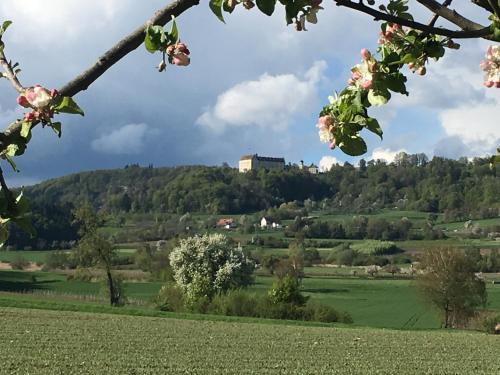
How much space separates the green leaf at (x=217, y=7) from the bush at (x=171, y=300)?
44879mm

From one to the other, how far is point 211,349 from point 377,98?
2106 cm

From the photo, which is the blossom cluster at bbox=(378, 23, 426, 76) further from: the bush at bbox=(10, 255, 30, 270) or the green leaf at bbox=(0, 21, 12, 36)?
the bush at bbox=(10, 255, 30, 270)

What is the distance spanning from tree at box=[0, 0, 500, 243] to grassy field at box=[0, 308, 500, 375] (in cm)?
1529

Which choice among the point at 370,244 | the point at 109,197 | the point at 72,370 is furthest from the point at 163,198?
the point at 72,370

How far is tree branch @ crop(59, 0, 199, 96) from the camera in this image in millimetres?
1395

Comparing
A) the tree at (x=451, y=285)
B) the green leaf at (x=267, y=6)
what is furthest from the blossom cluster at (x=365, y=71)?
the tree at (x=451, y=285)

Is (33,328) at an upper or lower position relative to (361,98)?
lower

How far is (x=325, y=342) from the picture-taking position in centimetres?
2533

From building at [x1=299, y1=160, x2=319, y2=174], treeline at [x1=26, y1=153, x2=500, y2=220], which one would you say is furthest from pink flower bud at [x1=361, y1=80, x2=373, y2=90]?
building at [x1=299, y1=160, x2=319, y2=174]

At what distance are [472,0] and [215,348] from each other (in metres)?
21.3

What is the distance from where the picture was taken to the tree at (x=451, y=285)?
4394 cm

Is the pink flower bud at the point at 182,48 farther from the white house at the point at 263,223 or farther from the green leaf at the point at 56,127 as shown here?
the white house at the point at 263,223

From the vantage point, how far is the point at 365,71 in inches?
69.1

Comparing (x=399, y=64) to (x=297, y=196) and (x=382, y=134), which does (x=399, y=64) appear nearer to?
(x=382, y=134)
